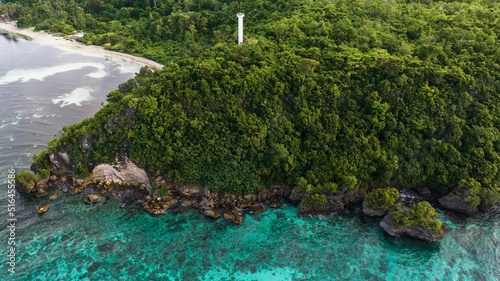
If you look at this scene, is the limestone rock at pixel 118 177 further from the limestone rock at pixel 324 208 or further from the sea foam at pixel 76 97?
the sea foam at pixel 76 97

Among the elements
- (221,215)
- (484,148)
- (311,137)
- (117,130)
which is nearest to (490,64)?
(484,148)

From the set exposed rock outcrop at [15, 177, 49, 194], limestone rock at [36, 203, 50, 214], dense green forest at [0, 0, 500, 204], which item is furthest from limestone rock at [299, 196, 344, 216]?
exposed rock outcrop at [15, 177, 49, 194]

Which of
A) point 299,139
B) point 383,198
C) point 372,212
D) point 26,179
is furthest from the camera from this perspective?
point 299,139

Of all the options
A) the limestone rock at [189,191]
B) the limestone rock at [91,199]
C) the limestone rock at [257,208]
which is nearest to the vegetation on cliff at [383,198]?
the limestone rock at [257,208]

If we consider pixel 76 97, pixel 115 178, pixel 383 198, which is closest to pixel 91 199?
pixel 115 178

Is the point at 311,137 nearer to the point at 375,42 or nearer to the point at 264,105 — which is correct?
the point at 264,105

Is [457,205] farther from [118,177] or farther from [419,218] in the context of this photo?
[118,177]

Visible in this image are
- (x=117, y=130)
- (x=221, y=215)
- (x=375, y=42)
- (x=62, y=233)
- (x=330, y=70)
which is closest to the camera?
(x=62, y=233)
